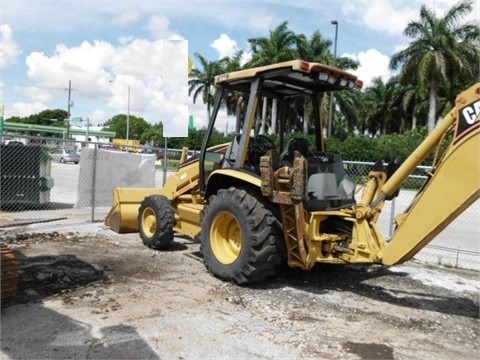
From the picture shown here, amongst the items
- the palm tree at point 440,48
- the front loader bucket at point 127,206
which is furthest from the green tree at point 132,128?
the front loader bucket at point 127,206

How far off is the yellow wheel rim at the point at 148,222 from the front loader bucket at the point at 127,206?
2.42 ft

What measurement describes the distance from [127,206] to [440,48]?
3296 cm

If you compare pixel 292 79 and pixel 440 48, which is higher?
pixel 440 48

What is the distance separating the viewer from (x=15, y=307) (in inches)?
194

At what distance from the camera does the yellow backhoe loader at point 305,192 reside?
16.2 feet

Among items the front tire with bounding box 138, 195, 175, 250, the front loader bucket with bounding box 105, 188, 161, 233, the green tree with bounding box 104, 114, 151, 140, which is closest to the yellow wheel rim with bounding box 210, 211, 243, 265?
the front tire with bounding box 138, 195, 175, 250

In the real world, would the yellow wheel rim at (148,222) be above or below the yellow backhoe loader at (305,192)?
below

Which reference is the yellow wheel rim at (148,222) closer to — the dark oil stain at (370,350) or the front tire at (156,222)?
the front tire at (156,222)

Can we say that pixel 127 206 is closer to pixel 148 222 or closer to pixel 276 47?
pixel 148 222

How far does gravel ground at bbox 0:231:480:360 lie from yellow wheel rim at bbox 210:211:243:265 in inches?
15.1

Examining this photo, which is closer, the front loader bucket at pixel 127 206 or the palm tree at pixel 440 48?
the front loader bucket at pixel 127 206

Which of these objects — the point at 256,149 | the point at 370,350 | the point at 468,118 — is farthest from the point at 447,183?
the point at 256,149

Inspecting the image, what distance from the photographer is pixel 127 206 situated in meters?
9.25

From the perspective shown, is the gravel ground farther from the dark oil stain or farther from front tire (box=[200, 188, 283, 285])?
front tire (box=[200, 188, 283, 285])
